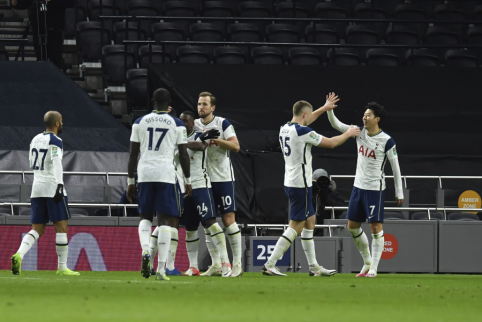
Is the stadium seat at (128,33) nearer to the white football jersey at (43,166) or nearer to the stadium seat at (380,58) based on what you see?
the stadium seat at (380,58)

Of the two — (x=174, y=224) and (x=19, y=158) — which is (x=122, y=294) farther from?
(x=19, y=158)

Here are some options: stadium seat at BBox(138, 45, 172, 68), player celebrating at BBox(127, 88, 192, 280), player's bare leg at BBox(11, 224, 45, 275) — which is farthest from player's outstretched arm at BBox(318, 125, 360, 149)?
stadium seat at BBox(138, 45, 172, 68)

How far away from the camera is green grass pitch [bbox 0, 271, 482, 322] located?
4.59 meters

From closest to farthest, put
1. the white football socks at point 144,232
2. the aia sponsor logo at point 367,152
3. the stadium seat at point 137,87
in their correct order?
1. the white football socks at point 144,232
2. the aia sponsor logo at point 367,152
3. the stadium seat at point 137,87

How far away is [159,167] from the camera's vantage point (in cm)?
802

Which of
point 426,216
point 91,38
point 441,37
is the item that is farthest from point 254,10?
point 426,216

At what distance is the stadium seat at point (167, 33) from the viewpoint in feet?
62.6

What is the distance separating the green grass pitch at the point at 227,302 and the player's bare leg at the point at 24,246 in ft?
6.42

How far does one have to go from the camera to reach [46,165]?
10031 mm

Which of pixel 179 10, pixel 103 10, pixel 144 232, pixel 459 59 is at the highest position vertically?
pixel 179 10

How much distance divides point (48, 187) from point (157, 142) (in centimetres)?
251

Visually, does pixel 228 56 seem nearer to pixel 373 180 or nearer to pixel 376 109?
pixel 376 109

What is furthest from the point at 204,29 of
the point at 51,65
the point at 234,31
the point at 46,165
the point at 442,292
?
the point at 442,292

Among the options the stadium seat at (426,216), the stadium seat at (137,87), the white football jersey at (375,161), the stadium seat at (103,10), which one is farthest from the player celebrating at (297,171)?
the stadium seat at (103,10)
